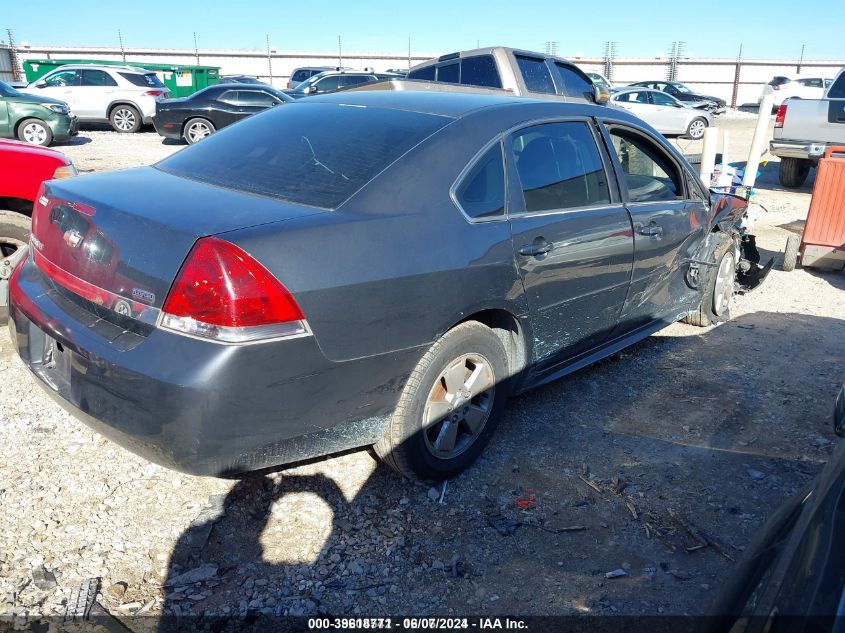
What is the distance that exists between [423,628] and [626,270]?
2296 mm

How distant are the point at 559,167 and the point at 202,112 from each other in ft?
44.3

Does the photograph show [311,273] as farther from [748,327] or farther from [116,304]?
[748,327]

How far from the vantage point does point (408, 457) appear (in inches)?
115

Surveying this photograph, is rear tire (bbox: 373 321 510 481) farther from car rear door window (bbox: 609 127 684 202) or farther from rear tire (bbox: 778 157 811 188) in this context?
rear tire (bbox: 778 157 811 188)

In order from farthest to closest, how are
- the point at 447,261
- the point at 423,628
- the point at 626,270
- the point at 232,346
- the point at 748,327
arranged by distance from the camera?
the point at 748,327 → the point at 626,270 → the point at 447,261 → the point at 423,628 → the point at 232,346

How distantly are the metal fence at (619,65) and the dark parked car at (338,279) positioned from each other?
110ft

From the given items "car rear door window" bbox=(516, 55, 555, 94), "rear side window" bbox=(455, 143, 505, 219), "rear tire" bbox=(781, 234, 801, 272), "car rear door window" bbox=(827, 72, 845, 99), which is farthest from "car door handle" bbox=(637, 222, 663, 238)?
"car rear door window" bbox=(827, 72, 845, 99)

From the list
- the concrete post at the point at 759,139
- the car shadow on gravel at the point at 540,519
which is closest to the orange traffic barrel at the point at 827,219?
the concrete post at the point at 759,139

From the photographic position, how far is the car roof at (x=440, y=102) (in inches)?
131

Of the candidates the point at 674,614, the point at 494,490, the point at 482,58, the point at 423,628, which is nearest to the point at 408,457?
the point at 494,490

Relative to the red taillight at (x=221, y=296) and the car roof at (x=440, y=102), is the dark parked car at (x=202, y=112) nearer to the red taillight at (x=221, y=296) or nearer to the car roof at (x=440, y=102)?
the car roof at (x=440, y=102)

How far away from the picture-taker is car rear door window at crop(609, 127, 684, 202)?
4.14 meters

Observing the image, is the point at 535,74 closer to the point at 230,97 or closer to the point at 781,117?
the point at 781,117

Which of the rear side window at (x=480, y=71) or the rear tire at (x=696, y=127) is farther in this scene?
the rear tire at (x=696, y=127)
